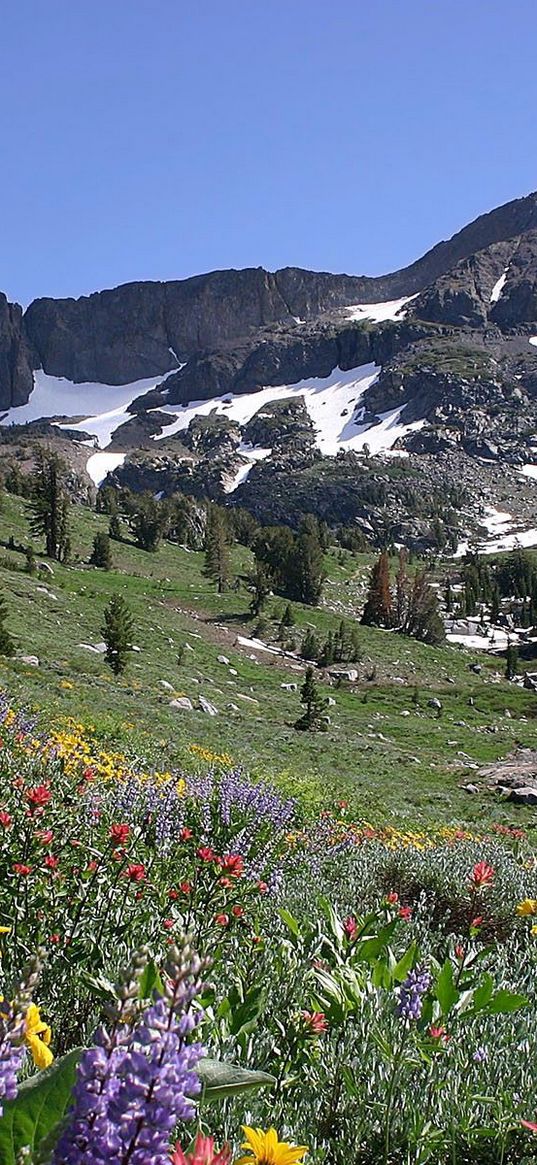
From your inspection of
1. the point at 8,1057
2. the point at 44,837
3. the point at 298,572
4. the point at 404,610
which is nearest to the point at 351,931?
the point at 44,837

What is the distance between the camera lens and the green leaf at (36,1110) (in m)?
1.31

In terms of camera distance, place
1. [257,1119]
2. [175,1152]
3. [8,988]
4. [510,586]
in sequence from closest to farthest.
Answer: [175,1152]
[257,1119]
[8,988]
[510,586]

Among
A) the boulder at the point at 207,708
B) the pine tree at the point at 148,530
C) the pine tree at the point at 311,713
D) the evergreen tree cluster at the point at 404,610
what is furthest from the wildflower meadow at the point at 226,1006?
the pine tree at the point at 148,530

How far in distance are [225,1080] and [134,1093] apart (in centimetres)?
84

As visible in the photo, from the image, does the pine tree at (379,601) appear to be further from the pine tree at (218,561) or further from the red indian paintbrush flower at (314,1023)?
the red indian paintbrush flower at (314,1023)

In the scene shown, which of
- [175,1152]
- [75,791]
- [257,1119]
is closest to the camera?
[175,1152]

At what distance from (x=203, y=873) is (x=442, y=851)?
4.62 m

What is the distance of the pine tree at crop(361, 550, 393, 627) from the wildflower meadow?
68.3 metres

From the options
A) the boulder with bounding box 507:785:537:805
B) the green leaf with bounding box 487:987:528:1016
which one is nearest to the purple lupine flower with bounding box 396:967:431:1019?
the green leaf with bounding box 487:987:528:1016

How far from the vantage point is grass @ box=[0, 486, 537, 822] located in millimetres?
18516

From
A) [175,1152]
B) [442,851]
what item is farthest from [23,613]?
[175,1152]

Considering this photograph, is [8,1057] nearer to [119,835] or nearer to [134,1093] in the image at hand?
[134,1093]

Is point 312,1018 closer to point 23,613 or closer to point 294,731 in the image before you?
point 294,731

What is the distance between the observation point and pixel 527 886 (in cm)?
652
